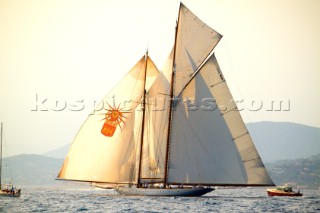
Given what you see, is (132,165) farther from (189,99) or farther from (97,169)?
(189,99)

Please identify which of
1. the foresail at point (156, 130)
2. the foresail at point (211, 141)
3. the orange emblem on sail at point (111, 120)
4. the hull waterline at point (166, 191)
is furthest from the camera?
the foresail at point (156, 130)

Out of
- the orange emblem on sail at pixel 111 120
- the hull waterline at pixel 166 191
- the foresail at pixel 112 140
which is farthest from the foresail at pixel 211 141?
the orange emblem on sail at pixel 111 120

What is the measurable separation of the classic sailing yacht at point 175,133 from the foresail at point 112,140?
→ 0.12 meters

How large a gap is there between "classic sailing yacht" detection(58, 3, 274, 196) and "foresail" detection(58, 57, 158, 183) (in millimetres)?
117

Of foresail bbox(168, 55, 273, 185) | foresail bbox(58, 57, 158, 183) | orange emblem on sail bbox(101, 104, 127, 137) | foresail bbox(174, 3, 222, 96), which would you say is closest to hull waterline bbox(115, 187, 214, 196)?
foresail bbox(168, 55, 273, 185)

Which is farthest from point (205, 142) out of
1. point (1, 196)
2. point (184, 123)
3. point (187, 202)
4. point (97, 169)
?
point (1, 196)

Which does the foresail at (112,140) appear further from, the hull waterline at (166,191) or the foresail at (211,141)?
the foresail at (211,141)

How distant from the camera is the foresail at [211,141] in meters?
63.3

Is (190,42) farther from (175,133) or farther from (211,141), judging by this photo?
(211,141)

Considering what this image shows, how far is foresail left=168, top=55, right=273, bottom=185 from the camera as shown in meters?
63.3

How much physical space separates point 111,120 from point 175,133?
7793 millimetres

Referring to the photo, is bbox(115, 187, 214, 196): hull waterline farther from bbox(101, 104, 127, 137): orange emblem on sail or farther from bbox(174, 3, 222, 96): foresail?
bbox(174, 3, 222, 96): foresail

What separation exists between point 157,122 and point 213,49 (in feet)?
36.4

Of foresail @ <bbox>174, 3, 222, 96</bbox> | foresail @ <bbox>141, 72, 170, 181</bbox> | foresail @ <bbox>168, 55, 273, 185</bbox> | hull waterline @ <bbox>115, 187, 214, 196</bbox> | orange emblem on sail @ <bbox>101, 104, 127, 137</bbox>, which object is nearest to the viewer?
foresail @ <bbox>168, 55, 273, 185</bbox>
